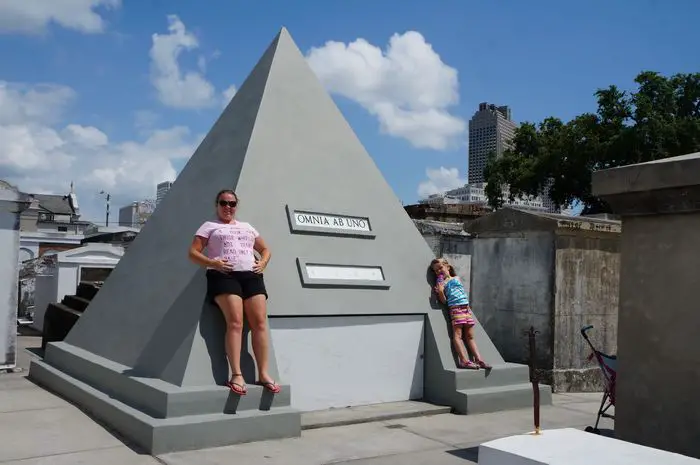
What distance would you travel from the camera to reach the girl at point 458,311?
741 cm

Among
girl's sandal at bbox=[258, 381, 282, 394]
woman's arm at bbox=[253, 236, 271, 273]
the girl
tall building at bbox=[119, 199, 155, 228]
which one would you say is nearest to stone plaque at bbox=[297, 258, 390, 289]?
woman's arm at bbox=[253, 236, 271, 273]

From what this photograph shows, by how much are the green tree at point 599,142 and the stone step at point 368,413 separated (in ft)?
85.9

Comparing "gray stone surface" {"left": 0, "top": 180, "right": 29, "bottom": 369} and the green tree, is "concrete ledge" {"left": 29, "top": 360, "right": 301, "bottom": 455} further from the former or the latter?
the green tree

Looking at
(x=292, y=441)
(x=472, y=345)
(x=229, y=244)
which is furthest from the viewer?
(x=472, y=345)

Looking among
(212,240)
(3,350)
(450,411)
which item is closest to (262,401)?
(212,240)

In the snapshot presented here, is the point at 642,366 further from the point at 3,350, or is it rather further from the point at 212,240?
the point at 3,350

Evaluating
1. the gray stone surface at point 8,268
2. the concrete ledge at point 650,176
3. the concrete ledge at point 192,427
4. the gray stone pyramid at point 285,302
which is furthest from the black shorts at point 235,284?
the gray stone surface at point 8,268

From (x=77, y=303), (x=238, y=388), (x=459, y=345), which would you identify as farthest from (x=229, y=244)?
(x=77, y=303)

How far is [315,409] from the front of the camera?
22.0 feet

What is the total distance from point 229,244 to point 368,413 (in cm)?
231

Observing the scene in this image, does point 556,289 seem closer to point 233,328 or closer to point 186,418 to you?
point 233,328

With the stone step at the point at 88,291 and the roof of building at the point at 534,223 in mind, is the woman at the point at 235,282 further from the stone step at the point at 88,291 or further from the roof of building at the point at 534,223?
the stone step at the point at 88,291

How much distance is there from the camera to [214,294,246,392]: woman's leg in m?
5.66

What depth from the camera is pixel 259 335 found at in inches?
228
